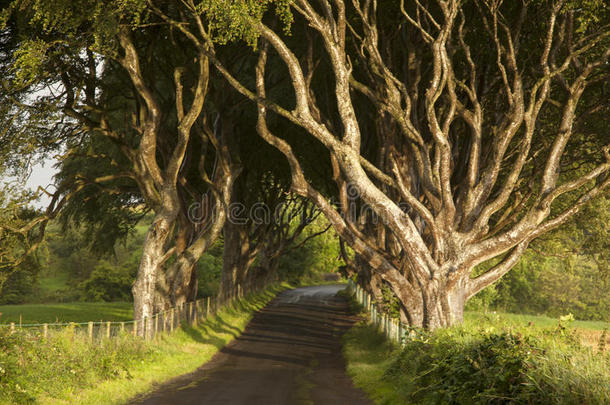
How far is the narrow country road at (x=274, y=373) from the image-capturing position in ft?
51.2

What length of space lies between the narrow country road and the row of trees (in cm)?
340

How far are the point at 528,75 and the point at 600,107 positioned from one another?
2.58 m

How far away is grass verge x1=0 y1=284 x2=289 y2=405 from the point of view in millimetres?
12883

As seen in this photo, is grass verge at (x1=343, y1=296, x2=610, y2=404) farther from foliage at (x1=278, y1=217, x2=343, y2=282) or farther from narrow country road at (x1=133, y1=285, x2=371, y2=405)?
foliage at (x1=278, y1=217, x2=343, y2=282)

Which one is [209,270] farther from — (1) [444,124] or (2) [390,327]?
(1) [444,124]

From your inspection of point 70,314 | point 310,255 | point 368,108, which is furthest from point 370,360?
point 310,255

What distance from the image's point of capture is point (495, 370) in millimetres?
10383

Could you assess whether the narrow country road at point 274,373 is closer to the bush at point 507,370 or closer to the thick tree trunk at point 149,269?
the bush at point 507,370

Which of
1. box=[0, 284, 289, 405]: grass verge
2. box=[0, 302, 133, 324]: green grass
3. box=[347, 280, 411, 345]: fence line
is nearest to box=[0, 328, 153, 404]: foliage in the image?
box=[0, 284, 289, 405]: grass verge

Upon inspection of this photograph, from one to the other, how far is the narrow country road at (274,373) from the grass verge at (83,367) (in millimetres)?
656

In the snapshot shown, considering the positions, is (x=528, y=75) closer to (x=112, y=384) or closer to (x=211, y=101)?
(x=211, y=101)

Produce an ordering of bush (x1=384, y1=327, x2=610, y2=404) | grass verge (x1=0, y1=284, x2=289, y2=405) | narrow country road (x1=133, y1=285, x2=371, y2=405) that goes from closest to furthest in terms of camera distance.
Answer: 1. bush (x1=384, y1=327, x2=610, y2=404)
2. grass verge (x1=0, y1=284, x2=289, y2=405)
3. narrow country road (x1=133, y1=285, x2=371, y2=405)

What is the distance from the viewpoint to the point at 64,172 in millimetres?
34375

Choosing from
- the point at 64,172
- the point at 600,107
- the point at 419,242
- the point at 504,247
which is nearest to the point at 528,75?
the point at 600,107
